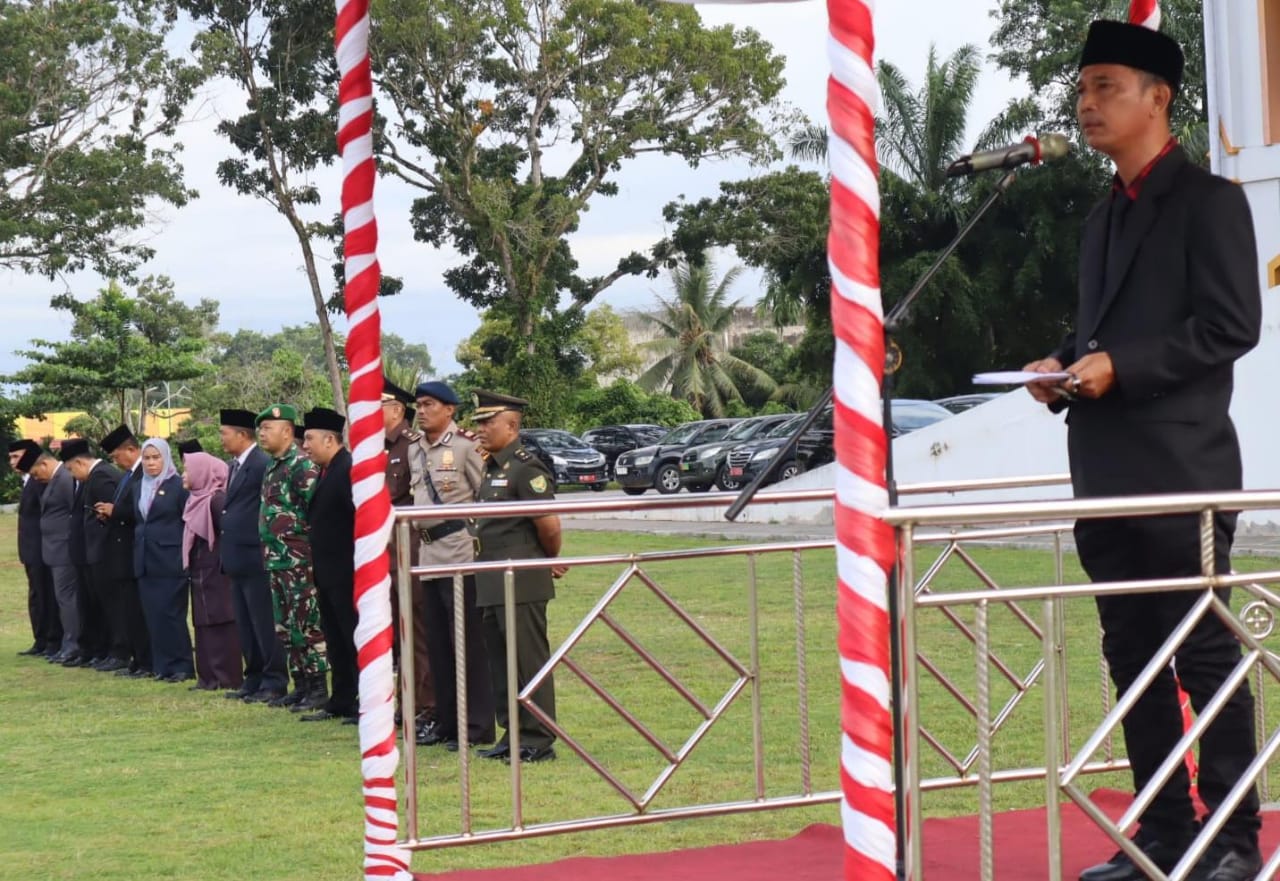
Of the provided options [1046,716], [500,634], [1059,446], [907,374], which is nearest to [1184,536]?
[1046,716]

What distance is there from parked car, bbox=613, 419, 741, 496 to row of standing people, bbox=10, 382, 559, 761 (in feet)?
62.4

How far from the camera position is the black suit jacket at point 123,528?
12.8 m

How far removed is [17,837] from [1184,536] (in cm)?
501

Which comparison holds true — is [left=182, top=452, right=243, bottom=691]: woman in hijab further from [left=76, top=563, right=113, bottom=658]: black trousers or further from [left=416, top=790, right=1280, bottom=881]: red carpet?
[left=416, top=790, right=1280, bottom=881]: red carpet

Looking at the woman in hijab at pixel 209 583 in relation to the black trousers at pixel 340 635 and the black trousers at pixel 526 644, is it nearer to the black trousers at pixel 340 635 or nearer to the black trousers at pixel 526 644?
the black trousers at pixel 340 635

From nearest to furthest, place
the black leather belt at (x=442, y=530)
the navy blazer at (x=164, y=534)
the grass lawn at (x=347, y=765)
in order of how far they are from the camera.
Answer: the grass lawn at (x=347, y=765) < the black leather belt at (x=442, y=530) < the navy blazer at (x=164, y=534)

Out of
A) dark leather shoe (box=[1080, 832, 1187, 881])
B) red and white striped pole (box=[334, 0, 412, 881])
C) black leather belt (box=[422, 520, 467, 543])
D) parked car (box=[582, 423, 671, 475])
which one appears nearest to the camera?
dark leather shoe (box=[1080, 832, 1187, 881])

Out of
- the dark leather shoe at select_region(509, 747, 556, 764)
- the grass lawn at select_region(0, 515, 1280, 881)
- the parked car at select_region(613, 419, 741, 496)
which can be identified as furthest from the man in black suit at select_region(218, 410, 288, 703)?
the parked car at select_region(613, 419, 741, 496)

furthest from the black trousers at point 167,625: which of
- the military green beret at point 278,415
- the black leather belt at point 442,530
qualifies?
the black leather belt at point 442,530

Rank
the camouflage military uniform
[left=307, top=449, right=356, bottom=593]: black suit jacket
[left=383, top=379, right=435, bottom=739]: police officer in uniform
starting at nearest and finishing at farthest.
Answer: [left=383, top=379, right=435, bottom=739]: police officer in uniform
[left=307, top=449, right=356, bottom=593]: black suit jacket
the camouflage military uniform

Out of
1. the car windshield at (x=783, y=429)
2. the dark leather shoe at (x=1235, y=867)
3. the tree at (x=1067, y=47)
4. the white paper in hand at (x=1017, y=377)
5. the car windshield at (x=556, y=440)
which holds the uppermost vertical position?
the tree at (x=1067, y=47)

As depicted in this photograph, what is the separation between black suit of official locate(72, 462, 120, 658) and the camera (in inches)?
528

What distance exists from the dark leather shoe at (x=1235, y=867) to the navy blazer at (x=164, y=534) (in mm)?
9327

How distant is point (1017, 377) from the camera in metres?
3.72
